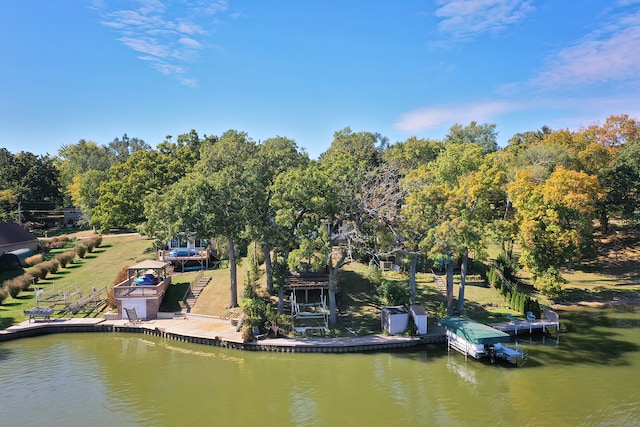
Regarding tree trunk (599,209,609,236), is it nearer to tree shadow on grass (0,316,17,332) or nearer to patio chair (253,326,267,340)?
patio chair (253,326,267,340)

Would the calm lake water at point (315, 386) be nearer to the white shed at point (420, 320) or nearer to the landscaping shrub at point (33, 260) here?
the white shed at point (420, 320)

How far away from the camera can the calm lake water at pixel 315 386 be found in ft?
57.1

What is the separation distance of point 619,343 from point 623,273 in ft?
66.9

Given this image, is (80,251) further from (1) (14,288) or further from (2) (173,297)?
(2) (173,297)

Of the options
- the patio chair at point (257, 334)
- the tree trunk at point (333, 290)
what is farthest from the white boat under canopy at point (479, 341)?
the patio chair at point (257, 334)

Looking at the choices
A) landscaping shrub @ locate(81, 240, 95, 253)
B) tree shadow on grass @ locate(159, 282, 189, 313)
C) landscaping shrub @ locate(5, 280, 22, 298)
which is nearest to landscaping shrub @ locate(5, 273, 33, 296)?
landscaping shrub @ locate(5, 280, 22, 298)

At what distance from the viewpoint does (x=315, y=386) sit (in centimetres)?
2042

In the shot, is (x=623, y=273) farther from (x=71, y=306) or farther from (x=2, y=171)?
(x=2, y=171)

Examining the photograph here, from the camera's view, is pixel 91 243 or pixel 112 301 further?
pixel 91 243

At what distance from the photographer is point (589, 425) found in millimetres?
16281

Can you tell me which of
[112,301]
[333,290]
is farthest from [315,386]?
[112,301]

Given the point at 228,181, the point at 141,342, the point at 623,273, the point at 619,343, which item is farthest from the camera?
the point at 623,273

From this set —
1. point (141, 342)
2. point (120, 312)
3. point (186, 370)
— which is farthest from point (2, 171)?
point (186, 370)

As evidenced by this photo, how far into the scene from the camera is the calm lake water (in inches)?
685
